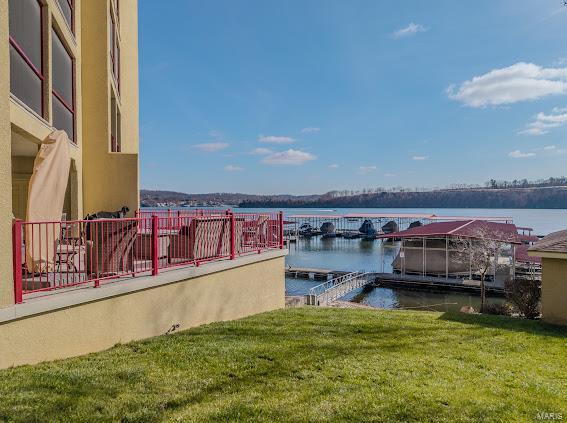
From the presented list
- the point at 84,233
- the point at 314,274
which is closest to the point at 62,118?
the point at 84,233

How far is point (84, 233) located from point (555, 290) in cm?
1020

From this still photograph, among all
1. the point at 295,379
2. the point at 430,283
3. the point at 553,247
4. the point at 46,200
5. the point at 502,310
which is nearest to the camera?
the point at 295,379

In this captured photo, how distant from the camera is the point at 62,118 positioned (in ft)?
28.2

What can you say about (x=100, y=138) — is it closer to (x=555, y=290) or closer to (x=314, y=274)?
(x=555, y=290)

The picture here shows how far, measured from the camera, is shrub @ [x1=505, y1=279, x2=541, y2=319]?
15.0 m

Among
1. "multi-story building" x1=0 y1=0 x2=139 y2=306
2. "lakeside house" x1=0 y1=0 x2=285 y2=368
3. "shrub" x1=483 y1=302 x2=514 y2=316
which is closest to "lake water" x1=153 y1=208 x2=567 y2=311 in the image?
"shrub" x1=483 y1=302 x2=514 y2=316

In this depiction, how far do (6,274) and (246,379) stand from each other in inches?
110

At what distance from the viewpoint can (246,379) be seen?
12.9ft

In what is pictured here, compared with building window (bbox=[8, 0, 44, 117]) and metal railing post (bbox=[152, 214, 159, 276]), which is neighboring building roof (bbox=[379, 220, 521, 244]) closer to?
metal railing post (bbox=[152, 214, 159, 276])

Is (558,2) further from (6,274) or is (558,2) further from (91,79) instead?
(91,79)

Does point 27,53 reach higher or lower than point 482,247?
higher

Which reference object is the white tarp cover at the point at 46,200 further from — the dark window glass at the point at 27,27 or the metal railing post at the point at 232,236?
the metal railing post at the point at 232,236

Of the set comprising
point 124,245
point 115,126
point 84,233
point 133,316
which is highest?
point 115,126

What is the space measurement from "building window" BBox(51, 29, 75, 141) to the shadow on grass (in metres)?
9.67
